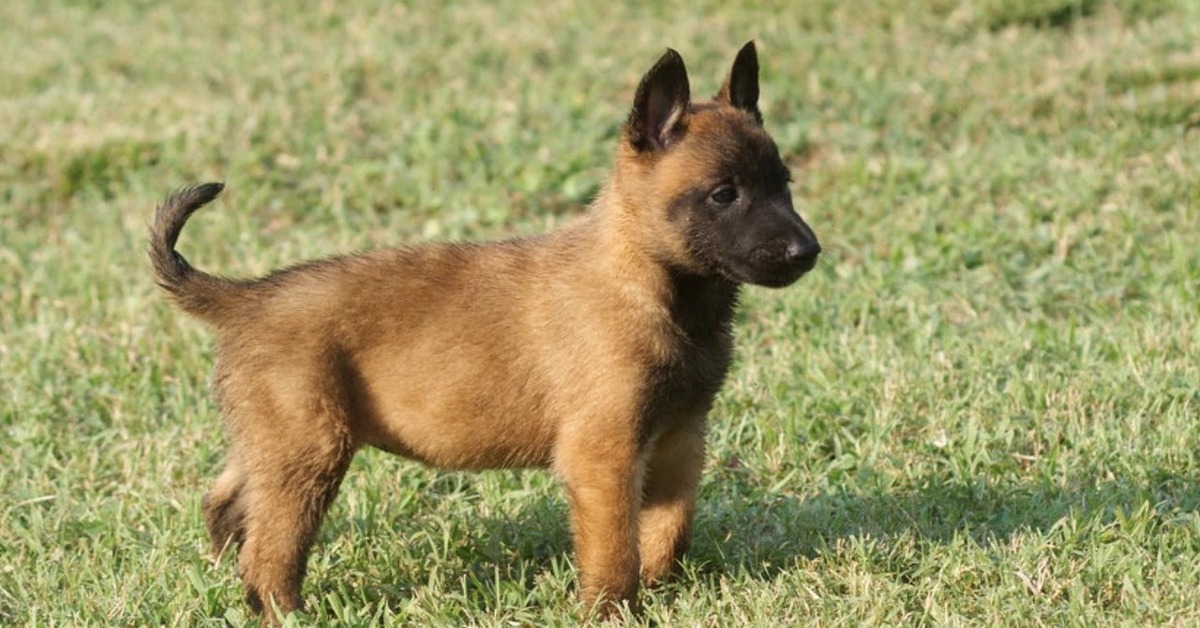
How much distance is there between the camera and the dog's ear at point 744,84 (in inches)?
199

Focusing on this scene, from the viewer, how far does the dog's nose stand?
464 cm

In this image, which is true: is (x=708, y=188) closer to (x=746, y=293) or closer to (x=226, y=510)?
(x=226, y=510)

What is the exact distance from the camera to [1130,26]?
11.0m

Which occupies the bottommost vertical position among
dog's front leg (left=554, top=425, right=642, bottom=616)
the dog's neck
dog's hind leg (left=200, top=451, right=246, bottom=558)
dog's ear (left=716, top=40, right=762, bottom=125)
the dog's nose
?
dog's hind leg (left=200, top=451, right=246, bottom=558)

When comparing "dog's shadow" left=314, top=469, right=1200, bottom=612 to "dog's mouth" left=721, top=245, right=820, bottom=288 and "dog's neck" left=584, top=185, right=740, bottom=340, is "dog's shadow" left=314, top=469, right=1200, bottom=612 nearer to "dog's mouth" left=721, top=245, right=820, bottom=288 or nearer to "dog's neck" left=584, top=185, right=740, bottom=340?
"dog's neck" left=584, top=185, right=740, bottom=340

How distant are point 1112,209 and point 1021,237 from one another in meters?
0.54

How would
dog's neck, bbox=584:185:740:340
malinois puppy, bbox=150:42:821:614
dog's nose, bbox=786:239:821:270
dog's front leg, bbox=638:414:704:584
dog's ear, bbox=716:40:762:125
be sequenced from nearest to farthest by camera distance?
dog's nose, bbox=786:239:821:270 → malinois puppy, bbox=150:42:821:614 → dog's neck, bbox=584:185:740:340 → dog's ear, bbox=716:40:762:125 → dog's front leg, bbox=638:414:704:584

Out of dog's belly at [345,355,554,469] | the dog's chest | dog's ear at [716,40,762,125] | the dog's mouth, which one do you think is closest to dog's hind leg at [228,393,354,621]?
dog's belly at [345,355,554,469]

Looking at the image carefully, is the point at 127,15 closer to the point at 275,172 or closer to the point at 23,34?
the point at 23,34

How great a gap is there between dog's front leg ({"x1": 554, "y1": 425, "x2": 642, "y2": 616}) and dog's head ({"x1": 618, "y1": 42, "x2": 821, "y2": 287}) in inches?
23.0

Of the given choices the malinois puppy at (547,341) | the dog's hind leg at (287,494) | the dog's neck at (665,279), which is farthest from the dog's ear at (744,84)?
the dog's hind leg at (287,494)

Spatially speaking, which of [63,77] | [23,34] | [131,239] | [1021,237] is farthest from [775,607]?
[23,34]

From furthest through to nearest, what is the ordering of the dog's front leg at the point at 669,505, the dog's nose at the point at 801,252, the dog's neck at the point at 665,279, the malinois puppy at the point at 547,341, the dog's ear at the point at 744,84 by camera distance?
1. the dog's front leg at the point at 669,505
2. the dog's ear at the point at 744,84
3. the dog's neck at the point at 665,279
4. the malinois puppy at the point at 547,341
5. the dog's nose at the point at 801,252

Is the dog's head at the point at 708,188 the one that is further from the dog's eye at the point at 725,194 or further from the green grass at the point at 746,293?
the green grass at the point at 746,293
